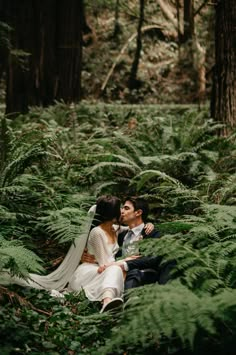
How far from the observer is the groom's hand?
18.1 feet

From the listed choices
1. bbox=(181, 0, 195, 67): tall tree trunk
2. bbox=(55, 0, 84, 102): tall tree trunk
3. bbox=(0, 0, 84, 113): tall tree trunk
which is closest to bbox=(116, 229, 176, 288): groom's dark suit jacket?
bbox=(0, 0, 84, 113): tall tree trunk

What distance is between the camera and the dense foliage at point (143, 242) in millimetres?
3281

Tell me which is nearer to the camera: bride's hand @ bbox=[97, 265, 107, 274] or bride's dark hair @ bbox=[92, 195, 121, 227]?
bride's hand @ bbox=[97, 265, 107, 274]

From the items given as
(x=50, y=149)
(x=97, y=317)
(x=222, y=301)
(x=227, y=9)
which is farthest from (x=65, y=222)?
(x=227, y=9)

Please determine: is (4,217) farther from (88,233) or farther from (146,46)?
(146,46)

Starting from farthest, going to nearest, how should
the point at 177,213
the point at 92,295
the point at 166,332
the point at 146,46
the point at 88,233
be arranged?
the point at 146,46, the point at 177,213, the point at 88,233, the point at 92,295, the point at 166,332

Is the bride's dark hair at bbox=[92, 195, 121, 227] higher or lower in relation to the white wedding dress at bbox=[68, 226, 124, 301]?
higher

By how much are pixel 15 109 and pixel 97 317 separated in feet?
29.0

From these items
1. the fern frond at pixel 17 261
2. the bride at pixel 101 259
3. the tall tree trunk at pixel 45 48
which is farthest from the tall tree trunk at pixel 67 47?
the fern frond at pixel 17 261

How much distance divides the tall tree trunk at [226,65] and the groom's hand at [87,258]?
3687mm

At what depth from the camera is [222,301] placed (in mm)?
3146

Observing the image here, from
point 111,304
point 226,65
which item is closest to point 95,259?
point 111,304

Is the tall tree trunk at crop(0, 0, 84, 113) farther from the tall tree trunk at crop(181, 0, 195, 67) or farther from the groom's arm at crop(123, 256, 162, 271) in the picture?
the groom's arm at crop(123, 256, 162, 271)

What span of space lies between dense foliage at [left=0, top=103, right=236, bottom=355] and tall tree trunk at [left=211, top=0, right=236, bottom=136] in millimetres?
315
